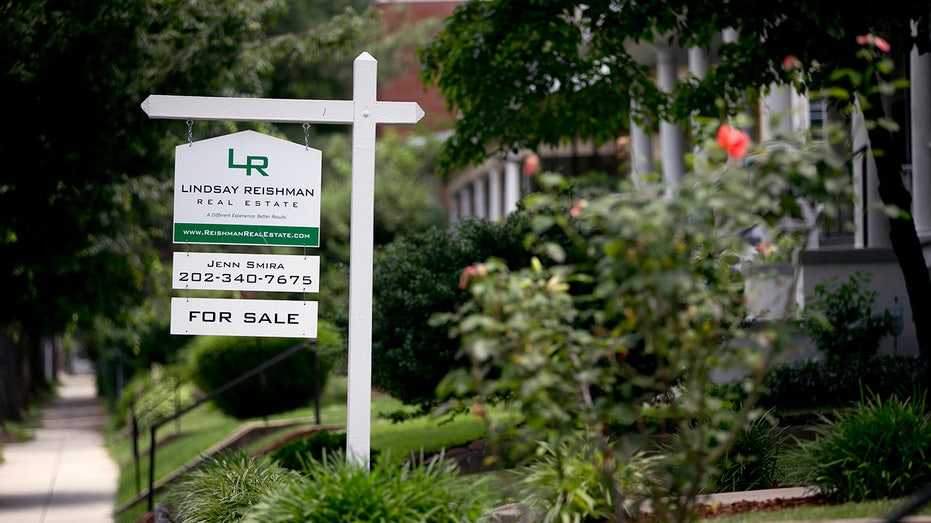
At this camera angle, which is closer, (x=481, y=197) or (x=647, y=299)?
(x=647, y=299)

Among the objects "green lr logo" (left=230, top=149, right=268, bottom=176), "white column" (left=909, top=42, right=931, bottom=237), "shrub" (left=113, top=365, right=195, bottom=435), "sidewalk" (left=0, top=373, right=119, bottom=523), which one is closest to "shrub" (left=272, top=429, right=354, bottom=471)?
"green lr logo" (left=230, top=149, right=268, bottom=176)

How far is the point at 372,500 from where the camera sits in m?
6.34

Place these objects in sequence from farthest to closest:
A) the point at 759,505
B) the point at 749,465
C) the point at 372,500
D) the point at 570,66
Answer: the point at 570,66, the point at 749,465, the point at 759,505, the point at 372,500

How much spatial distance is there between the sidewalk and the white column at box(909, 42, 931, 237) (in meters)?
10.6

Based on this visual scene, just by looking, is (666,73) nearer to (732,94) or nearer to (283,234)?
(732,94)

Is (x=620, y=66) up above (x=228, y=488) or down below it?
above

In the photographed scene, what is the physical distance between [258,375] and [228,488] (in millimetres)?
10854

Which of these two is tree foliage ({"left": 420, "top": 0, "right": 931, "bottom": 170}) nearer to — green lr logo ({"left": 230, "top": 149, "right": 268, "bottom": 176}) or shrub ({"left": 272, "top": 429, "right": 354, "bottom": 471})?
shrub ({"left": 272, "top": 429, "right": 354, "bottom": 471})

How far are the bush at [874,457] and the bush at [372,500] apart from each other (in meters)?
2.11

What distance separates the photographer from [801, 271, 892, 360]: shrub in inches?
488

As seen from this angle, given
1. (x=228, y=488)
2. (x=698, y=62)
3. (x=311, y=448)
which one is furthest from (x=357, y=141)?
(x=698, y=62)

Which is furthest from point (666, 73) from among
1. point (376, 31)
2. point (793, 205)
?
point (376, 31)

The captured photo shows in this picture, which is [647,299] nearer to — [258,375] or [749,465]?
[749,465]

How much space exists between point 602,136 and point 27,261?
688 centimetres
